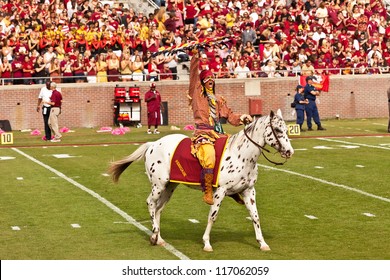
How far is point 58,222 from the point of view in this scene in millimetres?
20875

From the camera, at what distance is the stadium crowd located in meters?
45.7

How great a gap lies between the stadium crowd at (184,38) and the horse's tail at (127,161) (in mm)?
24432

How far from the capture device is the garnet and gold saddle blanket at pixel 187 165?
18.1 meters

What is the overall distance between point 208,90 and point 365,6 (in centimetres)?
3624

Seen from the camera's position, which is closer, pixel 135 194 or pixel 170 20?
pixel 135 194

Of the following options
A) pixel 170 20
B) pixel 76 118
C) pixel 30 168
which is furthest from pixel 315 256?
pixel 170 20

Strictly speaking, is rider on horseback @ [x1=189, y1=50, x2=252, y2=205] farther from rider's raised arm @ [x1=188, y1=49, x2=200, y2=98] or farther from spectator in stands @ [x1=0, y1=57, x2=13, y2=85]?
spectator in stands @ [x1=0, y1=57, x2=13, y2=85]

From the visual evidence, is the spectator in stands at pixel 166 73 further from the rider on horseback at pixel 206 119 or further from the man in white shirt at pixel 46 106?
the rider on horseback at pixel 206 119

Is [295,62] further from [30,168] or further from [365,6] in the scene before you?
[30,168]

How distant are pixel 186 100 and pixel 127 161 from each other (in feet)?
91.3

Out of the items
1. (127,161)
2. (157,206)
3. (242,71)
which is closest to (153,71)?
(242,71)

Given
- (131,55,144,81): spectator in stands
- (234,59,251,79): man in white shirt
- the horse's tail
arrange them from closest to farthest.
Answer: the horse's tail → (131,55,144,81): spectator in stands → (234,59,251,79): man in white shirt

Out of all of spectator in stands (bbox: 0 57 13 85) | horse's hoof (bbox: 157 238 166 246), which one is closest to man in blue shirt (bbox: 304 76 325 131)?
spectator in stands (bbox: 0 57 13 85)

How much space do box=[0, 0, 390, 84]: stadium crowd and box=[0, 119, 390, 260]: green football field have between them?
1201 cm
